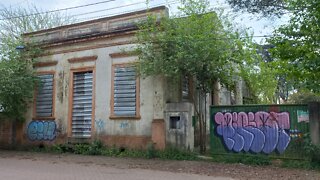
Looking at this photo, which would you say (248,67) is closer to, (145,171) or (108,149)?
(108,149)

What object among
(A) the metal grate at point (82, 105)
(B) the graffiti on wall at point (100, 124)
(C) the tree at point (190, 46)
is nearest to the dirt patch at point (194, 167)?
(B) the graffiti on wall at point (100, 124)

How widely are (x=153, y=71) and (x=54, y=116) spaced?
22.6ft

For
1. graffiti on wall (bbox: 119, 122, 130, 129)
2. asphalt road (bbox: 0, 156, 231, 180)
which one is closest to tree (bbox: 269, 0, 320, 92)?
asphalt road (bbox: 0, 156, 231, 180)

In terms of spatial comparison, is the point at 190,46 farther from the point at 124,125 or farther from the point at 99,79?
the point at 99,79

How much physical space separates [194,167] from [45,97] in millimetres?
10258

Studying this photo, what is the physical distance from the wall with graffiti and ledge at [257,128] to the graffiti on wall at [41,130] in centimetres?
861

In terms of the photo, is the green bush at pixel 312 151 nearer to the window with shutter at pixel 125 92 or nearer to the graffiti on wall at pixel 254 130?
the graffiti on wall at pixel 254 130

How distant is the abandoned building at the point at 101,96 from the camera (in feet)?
53.1

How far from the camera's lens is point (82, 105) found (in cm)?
1834

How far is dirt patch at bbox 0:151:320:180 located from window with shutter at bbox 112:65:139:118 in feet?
7.72

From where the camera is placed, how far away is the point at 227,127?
15023mm

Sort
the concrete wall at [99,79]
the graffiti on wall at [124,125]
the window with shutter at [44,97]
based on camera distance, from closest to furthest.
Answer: the concrete wall at [99,79] → the graffiti on wall at [124,125] → the window with shutter at [44,97]

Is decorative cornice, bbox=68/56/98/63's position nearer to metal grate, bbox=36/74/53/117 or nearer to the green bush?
metal grate, bbox=36/74/53/117

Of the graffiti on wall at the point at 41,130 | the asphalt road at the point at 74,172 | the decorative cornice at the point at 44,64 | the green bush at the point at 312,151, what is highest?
the decorative cornice at the point at 44,64
